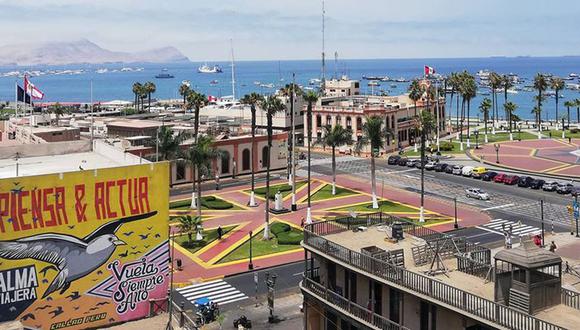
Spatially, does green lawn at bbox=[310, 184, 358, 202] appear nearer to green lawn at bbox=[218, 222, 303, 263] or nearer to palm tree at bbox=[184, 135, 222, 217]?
palm tree at bbox=[184, 135, 222, 217]

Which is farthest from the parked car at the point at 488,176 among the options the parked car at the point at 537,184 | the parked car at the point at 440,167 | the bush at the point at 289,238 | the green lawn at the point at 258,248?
the green lawn at the point at 258,248

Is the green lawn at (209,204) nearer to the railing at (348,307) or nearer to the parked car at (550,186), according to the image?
the parked car at (550,186)

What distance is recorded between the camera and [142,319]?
4259cm

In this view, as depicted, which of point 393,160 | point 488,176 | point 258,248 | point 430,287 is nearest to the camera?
point 430,287

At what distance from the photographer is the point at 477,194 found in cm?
8750

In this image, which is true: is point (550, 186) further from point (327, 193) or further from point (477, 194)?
point (327, 193)

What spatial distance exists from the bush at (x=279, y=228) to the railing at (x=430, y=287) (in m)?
30.8

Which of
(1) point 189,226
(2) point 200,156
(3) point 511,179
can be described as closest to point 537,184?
(3) point 511,179

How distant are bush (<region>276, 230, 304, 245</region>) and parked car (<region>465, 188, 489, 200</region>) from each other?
99.9 ft

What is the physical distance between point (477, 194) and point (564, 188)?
12.8 metres

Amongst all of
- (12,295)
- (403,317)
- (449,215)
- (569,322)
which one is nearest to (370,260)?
(403,317)

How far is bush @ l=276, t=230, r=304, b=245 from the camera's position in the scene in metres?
66.8

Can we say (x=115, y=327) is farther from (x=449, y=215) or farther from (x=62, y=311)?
(x=449, y=215)

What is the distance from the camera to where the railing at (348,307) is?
1255 inches
